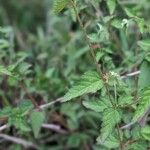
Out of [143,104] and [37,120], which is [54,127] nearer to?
[37,120]

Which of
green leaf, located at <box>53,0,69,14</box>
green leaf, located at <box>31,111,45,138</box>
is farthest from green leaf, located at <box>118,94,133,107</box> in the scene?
green leaf, located at <box>31,111,45,138</box>

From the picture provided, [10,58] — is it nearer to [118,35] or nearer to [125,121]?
[118,35]

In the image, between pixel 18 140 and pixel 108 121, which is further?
pixel 18 140

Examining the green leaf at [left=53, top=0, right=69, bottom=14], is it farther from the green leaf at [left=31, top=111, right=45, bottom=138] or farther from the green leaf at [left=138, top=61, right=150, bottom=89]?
the green leaf at [left=31, top=111, right=45, bottom=138]

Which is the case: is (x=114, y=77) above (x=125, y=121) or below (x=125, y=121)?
above

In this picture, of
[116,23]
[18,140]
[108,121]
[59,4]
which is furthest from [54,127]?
[59,4]

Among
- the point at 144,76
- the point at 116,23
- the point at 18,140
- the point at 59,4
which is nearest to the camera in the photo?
the point at 59,4

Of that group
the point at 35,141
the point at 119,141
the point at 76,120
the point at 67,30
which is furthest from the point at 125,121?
the point at 67,30
